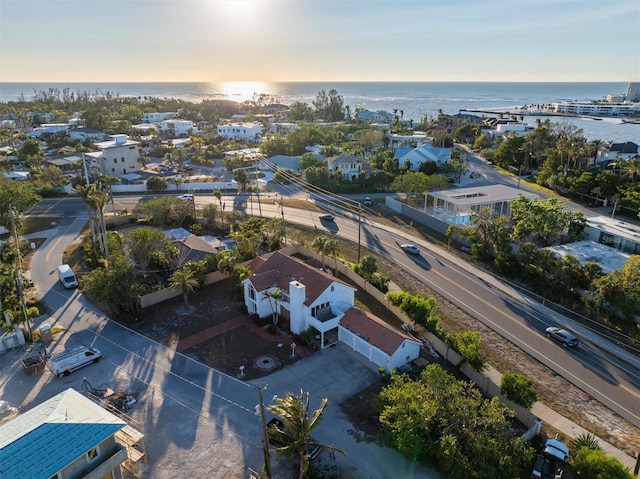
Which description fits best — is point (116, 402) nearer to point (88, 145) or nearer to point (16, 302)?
point (16, 302)

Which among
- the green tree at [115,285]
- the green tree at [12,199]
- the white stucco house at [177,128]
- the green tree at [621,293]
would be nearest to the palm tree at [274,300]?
the green tree at [115,285]

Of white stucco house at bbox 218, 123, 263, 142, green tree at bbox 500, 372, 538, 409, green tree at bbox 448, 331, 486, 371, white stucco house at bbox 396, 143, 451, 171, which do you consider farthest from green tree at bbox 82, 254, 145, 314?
white stucco house at bbox 218, 123, 263, 142

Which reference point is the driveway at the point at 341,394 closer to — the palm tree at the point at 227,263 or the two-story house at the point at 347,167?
the palm tree at the point at 227,263

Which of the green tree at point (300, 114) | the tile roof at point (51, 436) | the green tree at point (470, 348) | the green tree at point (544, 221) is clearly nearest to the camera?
the tile roof at point (51, 436)

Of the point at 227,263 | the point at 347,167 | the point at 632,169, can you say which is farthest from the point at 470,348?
the point at 347,167

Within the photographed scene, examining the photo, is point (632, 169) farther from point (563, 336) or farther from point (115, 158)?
point (115, 158)

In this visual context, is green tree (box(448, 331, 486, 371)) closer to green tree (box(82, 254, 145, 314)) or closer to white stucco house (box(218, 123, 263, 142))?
green tree (box(82, 254, 145, 314))

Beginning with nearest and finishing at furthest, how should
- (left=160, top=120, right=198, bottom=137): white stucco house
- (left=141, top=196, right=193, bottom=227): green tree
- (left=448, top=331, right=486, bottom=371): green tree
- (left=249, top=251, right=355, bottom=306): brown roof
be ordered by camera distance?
(left=448, top=331, right=486, bottom=371): green tree, (left=249, top=251, right=355, bottom=306): brown roof, (left=141, top=196, right=193, bottom=227): green tree, (left=160, top=120, right=198, bottom=137): white stucco house
